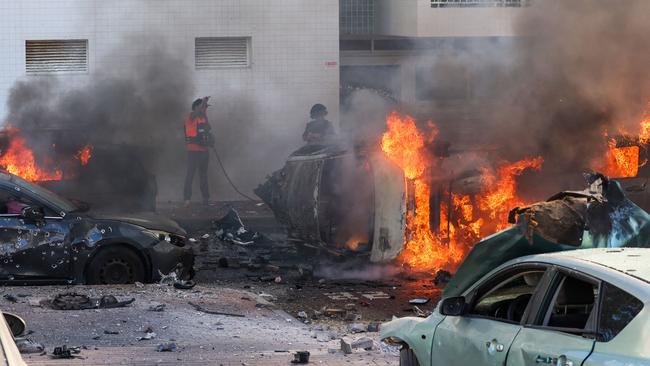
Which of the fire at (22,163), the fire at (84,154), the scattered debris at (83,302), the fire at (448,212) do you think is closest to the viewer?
the scattered debris at (83,302)

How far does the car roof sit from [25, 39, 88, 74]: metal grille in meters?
17.2

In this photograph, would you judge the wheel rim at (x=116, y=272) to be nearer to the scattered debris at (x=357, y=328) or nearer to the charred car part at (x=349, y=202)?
the charred car part at (x=349, y=202)

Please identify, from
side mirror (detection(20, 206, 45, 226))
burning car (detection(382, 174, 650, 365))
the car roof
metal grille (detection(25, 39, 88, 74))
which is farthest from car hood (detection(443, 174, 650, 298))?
metal grille (detection(25, 39, 88, 74))

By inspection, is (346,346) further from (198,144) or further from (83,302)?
(198,144)

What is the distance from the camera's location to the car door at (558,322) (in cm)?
521

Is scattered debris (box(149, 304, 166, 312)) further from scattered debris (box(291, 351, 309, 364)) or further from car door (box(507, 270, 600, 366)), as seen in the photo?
car door (box(507, 270, 600, 366))

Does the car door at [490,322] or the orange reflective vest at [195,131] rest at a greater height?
the orange reflective vest at [195,131]

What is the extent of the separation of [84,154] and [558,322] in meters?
11.8

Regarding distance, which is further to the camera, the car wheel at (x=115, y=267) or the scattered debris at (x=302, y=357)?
the car wheel at (x=115, y=267)

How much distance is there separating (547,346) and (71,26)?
18.1 metres

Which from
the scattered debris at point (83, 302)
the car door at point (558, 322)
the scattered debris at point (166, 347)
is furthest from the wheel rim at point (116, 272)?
the car door at point (558, 322)

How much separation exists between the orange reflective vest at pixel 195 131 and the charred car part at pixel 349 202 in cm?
665

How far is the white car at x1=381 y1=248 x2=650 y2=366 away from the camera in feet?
16.0

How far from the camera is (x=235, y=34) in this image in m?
22.4
